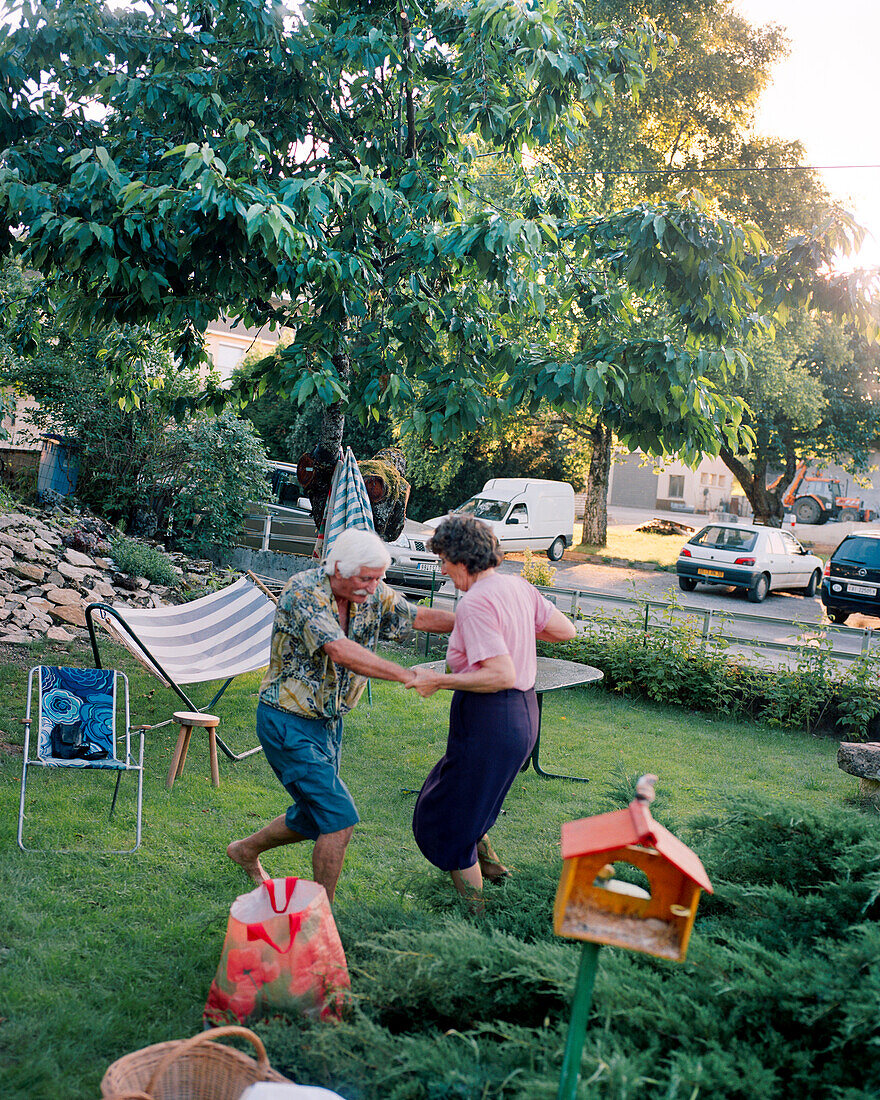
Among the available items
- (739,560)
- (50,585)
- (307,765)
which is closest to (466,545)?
(307,765)

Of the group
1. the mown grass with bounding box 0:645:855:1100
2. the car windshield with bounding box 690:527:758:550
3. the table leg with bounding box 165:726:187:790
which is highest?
the car windshield with bounding box 690:527:758:550

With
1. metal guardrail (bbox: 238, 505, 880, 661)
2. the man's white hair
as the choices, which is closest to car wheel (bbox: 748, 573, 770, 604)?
metal guardrail (bbox: 238, 505, 880, 661)

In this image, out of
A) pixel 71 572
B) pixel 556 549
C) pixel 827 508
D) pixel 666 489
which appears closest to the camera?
pixel 71 572

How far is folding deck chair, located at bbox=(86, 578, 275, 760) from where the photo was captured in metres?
5.61

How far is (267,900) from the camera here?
2.89 metres

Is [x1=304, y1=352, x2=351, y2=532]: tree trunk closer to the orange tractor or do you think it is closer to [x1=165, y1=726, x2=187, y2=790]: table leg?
[x1=165, y1=726, x2=187, y2=790]: table leg

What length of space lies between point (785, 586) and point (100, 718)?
16741 millimetres

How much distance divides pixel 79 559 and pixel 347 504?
19.9 ft

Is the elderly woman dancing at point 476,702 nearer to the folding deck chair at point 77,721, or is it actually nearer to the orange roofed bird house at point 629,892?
the orange roofed bird house at point 629,892

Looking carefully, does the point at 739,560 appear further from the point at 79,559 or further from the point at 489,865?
the point at 489,865

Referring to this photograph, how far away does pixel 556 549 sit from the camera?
75.8ft

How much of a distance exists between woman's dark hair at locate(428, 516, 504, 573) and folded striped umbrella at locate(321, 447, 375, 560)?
2.23m

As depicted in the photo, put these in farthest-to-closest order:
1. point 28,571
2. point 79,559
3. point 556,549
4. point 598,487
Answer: point 598,487
point 556,549
point 79,559
point 28,571

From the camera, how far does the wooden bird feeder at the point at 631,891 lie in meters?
1.98
